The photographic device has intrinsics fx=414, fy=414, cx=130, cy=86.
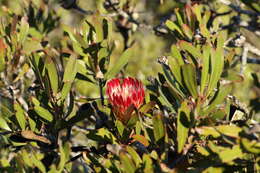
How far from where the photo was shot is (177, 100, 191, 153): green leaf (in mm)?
840

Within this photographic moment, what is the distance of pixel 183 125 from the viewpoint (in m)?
0.85

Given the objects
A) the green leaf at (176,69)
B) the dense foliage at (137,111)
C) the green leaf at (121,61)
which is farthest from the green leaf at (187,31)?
the green leaf at (176,69)

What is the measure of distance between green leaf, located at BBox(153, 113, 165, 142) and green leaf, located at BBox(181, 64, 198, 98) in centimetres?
9

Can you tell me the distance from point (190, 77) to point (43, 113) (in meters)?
0.42

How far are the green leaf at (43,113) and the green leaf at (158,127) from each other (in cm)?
33

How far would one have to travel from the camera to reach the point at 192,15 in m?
1.37

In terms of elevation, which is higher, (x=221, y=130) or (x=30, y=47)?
(x=30, y=47)

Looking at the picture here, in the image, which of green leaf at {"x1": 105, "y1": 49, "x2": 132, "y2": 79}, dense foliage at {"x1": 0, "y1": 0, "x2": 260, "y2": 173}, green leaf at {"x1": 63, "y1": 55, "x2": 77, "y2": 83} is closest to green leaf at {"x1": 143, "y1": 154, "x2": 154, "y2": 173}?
dense foliage at {"x1": 0, "y1": 0, "x2": 260, "y2": 173}

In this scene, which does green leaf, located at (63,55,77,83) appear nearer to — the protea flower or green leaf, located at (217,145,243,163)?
the protea flower

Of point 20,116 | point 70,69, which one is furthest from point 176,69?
point 20,116

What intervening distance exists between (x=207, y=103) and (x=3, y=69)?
26.8 inches

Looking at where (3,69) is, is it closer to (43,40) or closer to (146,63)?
(43,40)

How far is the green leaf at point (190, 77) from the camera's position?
87 centimetres

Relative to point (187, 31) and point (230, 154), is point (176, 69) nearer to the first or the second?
point (230, 154)
